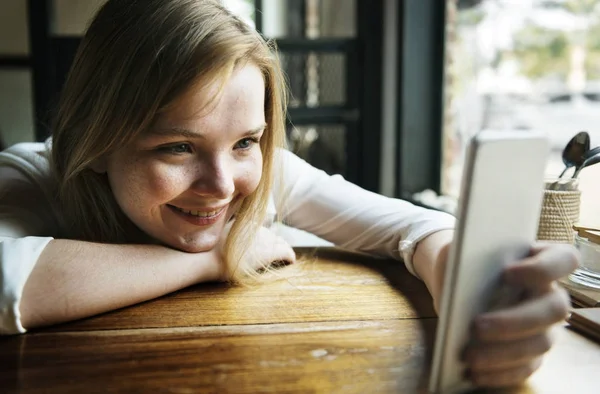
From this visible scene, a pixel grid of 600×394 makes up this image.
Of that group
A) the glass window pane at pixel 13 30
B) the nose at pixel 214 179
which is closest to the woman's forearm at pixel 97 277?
the nose at pixel 214 179

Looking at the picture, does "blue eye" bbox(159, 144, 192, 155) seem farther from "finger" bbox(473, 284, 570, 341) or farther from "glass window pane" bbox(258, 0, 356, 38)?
"glass window pane" bbox(258, 0, 356, 38)

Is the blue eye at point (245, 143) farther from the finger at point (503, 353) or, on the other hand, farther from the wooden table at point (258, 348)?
the finger at point (503, 353)

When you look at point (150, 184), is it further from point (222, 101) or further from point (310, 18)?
point (310, 18)

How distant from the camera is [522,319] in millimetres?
556

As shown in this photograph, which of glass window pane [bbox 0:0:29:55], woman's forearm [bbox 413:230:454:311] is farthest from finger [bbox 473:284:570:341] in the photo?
glass window pane [bbox 0:0:29:55]

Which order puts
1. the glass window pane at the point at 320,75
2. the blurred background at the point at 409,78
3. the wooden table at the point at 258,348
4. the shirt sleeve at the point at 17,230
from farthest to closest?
the glass window pane at the point at 320,75 → the blurred background at the point at 409,78 → the shirt sleeve at the point at 17,230 → the wooden table at the point at 258,348

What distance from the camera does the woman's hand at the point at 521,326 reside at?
55cm

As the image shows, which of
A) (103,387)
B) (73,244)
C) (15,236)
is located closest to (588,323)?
(103,387)

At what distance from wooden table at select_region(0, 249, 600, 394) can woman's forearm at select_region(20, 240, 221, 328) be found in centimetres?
2

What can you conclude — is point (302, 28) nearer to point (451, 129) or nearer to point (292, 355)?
point (451, 129)

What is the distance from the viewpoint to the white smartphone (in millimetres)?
508

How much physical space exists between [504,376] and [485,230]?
15cm

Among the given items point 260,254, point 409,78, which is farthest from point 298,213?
point 409,78

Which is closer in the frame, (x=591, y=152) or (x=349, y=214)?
(x=591, y=152)
